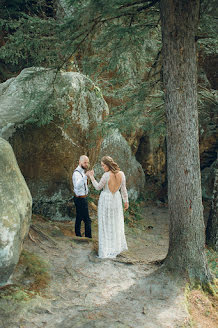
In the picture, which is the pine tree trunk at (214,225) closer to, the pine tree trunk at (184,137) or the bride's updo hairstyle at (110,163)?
the pine tree trunk at (184,137)

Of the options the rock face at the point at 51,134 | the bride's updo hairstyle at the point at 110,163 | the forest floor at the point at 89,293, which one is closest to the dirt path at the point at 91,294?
the forest floor at the point at 89,293

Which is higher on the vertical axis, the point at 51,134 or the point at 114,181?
the point at 51,134

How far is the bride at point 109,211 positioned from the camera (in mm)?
6996

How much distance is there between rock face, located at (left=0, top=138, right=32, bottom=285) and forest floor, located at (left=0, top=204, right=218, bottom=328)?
A: 0.51 m

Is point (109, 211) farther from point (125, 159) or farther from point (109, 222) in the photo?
point (125, 159)

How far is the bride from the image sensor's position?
23.0 ft

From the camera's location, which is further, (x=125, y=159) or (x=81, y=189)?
(x=125, y=159)

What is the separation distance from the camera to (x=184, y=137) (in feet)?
20.1

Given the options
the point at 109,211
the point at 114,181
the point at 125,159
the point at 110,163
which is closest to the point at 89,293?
the point at 109,211

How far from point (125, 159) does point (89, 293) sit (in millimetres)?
9595

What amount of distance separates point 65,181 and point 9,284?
460cm

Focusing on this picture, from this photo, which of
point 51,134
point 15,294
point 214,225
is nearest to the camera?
point 15,294

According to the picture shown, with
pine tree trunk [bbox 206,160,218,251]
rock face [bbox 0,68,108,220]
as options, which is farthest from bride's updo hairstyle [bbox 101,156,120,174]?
pine tree trunk [bbox 206,160,218,251]

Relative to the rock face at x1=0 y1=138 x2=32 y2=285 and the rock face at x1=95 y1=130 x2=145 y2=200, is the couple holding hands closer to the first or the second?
the rock face at x1=0 y1=138 x2=32 y2=285
